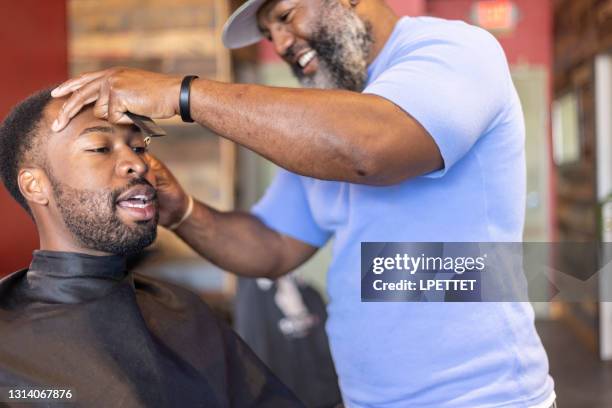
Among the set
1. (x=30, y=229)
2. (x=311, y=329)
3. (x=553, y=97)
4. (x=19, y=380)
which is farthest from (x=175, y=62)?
(x=553, y=97)

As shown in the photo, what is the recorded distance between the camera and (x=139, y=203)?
4.87ft

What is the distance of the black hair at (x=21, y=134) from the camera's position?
→ 57.7 inches

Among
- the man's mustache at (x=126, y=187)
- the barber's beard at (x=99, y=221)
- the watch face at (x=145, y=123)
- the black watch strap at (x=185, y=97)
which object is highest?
the black watch strap at (x=185, y=97)

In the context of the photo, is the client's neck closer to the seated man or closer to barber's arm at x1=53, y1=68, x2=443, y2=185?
the seated man

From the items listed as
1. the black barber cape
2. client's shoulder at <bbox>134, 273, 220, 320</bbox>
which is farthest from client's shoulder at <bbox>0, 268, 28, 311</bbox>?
client's shoulder at <bbox>134, 273, 220, 320</bbox>

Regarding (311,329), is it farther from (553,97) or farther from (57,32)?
(553,97)

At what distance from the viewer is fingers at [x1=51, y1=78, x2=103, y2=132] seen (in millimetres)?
1242

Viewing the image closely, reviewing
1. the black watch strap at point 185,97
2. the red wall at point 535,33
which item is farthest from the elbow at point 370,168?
the red wall at point 535,33

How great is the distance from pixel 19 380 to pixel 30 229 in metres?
0.55

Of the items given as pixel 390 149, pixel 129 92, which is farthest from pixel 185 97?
pixel 390 149

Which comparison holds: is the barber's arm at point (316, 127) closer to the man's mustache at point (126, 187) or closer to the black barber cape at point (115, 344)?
the man's mustache at point (126, 187)

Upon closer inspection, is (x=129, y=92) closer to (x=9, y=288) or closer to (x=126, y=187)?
(x=126, y=187)

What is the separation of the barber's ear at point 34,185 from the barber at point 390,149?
135mm

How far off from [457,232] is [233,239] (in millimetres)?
655
